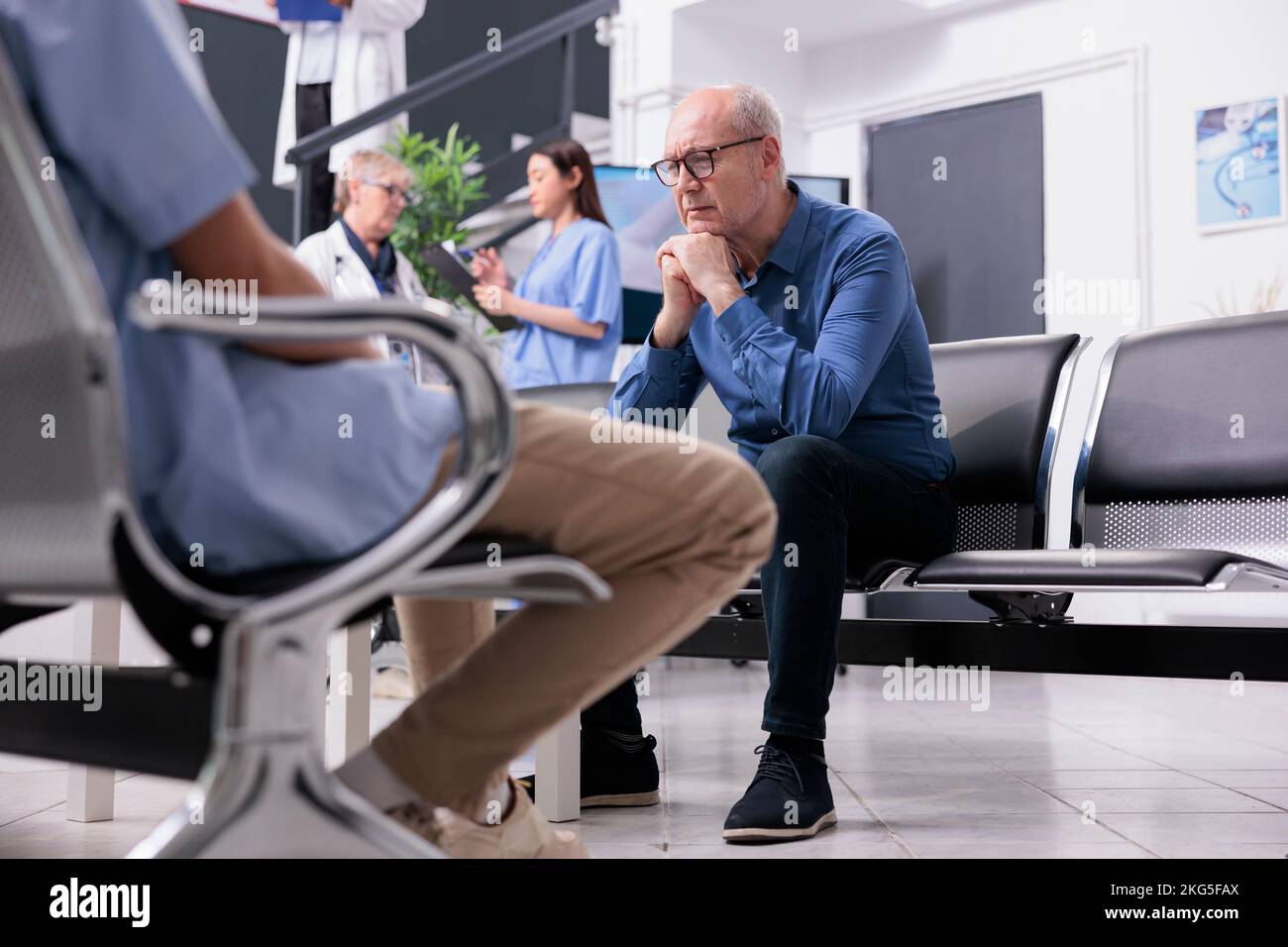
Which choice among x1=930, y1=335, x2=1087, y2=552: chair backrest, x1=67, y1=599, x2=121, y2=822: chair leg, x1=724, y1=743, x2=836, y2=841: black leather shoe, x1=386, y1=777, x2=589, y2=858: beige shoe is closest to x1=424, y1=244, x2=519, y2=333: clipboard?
x1=930, y1=335, x2=1087, y2=552: chair backrest

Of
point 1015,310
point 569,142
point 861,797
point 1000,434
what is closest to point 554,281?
point 569,142

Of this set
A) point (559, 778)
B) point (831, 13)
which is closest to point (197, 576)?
point (559, 778)

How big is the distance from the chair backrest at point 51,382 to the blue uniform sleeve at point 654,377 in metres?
1.33

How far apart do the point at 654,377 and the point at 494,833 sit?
1.05 metres

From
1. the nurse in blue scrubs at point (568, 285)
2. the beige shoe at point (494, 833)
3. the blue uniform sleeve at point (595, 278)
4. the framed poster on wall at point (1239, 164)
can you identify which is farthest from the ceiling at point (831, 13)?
the beige shoe at point (494, 833)

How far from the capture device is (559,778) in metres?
1.89

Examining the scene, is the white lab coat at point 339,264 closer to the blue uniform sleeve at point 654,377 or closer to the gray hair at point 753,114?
the blue uniform sleeve at point 654,377

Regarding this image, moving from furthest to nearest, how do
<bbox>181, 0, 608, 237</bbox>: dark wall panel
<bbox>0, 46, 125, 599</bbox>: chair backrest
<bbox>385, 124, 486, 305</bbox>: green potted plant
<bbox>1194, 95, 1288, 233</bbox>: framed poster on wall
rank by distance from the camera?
1. <bbox>181, 0, 608, 237</bbox>: dark wall panel
2. <bbox>1194, 95, 1288, 233</bbox>: framed poster on wall
3. <bbox>385, 124, 486, 305</bbox>: green potted plant
4. <bbox>0, 46, 125, 599</bbox>: chair backrest

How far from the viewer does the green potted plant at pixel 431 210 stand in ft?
14.4

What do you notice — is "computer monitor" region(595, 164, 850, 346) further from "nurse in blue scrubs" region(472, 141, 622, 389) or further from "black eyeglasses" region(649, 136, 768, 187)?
A: "black eyeglasses" region(649, 136, 768, 187)

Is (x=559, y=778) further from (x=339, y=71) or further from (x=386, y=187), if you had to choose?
(x=339, y=71)

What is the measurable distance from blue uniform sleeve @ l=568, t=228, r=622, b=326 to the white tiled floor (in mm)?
1164

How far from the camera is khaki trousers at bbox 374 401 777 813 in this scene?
938mm
